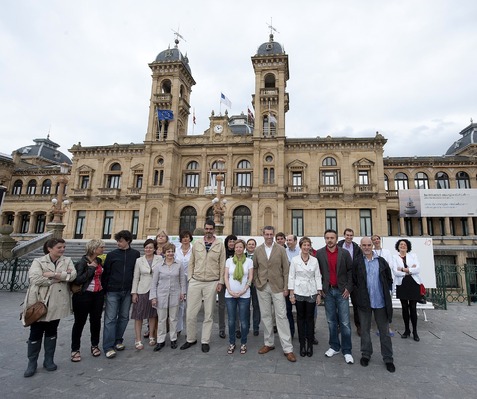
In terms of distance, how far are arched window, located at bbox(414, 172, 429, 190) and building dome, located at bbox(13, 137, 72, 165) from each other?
2107 inches

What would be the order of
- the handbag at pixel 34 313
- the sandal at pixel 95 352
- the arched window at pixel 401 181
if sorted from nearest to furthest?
the handbag at pixel 34 313 → the sandal at pixel 95 352 → the arched window at pixel 401 181

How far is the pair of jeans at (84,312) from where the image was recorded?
5.14 metres

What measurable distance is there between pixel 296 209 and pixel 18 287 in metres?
23.2

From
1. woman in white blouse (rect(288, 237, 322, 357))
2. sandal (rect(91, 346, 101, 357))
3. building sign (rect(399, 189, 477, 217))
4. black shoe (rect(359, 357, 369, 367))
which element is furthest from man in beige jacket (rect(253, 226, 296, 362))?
building sign (rect(399, 189, 477, 217))

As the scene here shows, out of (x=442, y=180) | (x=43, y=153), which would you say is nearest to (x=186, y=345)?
(x=442, y=180)

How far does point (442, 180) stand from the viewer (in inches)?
1257

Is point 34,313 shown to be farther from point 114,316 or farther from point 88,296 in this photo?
point 114,316

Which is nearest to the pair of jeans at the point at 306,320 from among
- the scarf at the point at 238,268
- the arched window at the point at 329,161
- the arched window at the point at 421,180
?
the scarf at the point at 238,268

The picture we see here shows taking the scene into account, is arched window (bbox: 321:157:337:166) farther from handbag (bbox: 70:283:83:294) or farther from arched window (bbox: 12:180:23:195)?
arched window (bbox: 12:180:23:195)

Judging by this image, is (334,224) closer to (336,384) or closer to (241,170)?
(241,170)

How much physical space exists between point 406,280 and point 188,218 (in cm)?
2525

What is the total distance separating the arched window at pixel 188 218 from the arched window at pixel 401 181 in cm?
2328

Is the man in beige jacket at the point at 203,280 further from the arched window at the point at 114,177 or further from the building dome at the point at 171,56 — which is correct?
the building dome at the point at 171,56

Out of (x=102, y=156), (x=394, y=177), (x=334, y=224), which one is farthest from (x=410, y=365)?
(x=102, y=156)
